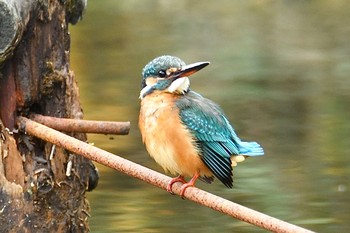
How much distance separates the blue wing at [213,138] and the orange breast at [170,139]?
0.03 metres

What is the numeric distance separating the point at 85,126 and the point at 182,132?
51cm

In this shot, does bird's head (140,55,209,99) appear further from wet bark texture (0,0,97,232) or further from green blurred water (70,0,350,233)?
green blurred water (70,0,350,233)

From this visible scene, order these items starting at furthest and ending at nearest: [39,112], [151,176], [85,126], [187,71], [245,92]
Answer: [245,92]
[39,112]
[85,126]
[187,71]
[151,176]

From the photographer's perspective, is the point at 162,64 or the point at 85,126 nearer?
the point at 162,64

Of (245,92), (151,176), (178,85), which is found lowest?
(245,92)

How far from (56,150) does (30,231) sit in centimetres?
37

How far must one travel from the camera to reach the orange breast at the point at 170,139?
4863 mm

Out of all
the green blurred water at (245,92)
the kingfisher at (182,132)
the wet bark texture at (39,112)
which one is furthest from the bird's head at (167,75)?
the green blurred water at (245,92)

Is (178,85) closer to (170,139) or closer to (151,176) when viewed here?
(170,139)

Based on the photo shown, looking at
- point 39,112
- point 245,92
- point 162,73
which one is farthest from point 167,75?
point 245,92

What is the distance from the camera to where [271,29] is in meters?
14.8

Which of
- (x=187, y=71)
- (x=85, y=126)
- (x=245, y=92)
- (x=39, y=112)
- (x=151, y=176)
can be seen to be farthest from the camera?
(x=245, y=92)

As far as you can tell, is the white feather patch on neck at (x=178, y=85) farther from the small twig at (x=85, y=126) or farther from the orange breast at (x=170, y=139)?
the small twig at (x=85, y=126)

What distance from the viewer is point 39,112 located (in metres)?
5.42
